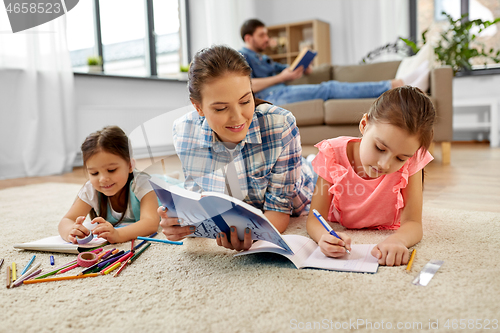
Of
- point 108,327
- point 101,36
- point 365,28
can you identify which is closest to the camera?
point 108,327

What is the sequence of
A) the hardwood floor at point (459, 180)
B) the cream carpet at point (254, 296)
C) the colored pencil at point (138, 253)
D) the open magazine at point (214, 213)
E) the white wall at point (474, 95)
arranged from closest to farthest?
the cream carpet at point (254, 296), the open magazine at point (214, 213), the colored pencil at point (138, 253), the hardwood floor at point (459, 180), the white wall at point (474, 95)

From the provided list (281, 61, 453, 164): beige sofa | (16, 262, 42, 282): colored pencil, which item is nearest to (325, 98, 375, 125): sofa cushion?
(281, 61, 453, 164): beige sofa

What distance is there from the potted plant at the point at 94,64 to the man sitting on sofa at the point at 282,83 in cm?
121

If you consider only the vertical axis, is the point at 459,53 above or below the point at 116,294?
above

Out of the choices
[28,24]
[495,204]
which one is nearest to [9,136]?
[28,24]

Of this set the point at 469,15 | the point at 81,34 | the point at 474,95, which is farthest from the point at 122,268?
the point at 469,15

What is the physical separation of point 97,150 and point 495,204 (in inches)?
50.2

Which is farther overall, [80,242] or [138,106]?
[138,106]

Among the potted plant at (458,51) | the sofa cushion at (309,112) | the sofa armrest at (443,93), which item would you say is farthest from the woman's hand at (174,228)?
the potted plant at (458,51)

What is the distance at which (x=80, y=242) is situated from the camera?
1013 millimetres

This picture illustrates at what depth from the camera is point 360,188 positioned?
3.57 feet

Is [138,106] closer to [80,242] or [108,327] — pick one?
[80,242]

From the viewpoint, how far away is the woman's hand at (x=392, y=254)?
81 cm

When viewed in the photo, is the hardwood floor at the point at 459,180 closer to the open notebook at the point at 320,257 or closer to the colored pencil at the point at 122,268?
the colored pencil at the point at 122,268
